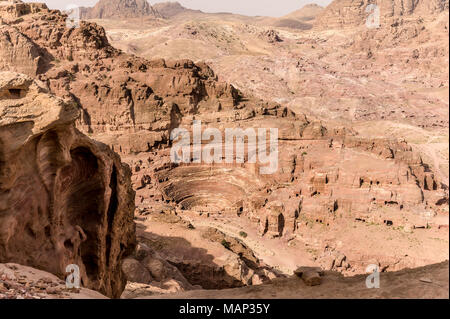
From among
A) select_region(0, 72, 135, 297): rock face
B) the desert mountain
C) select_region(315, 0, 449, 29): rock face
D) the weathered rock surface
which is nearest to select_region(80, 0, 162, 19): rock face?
select_region(315, 0, 449, 29): rock face

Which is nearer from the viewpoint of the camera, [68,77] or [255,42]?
[68,77]

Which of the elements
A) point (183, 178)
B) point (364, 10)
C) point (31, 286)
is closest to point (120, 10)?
point (364, 10)

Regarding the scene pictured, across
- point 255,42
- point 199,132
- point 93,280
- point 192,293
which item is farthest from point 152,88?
point 255,42

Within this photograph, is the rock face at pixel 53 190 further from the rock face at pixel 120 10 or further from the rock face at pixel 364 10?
the rock face at pixel 120 10

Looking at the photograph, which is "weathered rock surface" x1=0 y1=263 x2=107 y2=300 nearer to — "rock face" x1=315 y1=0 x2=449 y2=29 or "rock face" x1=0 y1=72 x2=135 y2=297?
"rock face" x1=0 y1=72 x2=135 y2=297

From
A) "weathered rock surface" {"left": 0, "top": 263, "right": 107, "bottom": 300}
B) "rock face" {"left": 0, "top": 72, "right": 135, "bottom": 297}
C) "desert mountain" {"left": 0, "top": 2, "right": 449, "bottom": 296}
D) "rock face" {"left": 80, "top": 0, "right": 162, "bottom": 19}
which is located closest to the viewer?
"weathered rock surface" {"left": 0, "top": 263, "right": 107, "bottom": 300}
